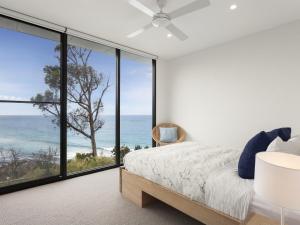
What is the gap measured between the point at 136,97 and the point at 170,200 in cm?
386

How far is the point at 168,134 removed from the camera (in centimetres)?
454

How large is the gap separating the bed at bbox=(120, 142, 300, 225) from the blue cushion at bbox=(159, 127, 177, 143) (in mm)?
1679

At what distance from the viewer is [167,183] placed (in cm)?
209

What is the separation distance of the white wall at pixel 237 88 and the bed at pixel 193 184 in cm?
124

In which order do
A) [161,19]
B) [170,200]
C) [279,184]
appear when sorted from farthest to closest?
[161,19]
[170,200]
[279,184]

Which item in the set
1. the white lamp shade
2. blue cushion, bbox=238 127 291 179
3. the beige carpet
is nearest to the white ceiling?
blue cushion, bbox=238 127 291 179

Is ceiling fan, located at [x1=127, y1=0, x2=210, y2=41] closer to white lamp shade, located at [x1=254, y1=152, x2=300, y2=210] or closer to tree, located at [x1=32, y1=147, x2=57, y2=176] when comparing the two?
white lamp shade, located at [x1=254, y1=152, x2=300, y2=210]

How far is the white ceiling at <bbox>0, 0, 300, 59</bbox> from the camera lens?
255cm

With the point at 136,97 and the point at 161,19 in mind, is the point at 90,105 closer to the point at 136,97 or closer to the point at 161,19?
the point at 136,97

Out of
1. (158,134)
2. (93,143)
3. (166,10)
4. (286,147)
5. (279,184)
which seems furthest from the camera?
(158,134)

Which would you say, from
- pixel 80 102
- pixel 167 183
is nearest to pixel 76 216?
pixel 167 183

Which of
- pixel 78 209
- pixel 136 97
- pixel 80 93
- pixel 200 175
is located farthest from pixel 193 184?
pixel 136 97

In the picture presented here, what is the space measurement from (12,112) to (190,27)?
10.5ft

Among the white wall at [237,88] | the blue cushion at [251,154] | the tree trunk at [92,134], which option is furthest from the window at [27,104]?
the blue cushion at [251,154]
